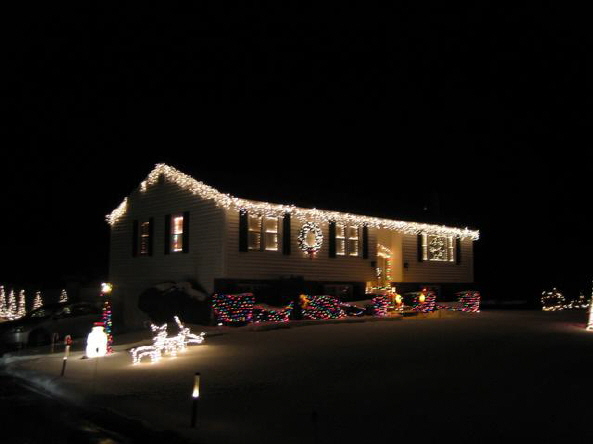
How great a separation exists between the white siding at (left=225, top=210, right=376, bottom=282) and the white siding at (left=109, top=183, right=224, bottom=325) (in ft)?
1.59

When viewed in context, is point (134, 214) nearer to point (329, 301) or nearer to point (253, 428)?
point (329, 301)

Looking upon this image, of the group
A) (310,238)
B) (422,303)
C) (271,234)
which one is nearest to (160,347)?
(271,234)

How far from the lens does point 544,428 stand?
8039mm

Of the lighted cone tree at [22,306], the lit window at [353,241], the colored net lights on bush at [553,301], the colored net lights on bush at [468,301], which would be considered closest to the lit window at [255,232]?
the lit window at [353,241]

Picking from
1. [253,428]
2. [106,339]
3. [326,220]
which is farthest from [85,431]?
[326,220]

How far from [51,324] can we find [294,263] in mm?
9397

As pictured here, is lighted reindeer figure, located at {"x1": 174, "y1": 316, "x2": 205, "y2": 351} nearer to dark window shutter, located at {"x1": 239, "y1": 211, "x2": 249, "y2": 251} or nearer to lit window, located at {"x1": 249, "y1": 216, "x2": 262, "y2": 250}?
dark window shutter, located at {"x1": 239, "y1": 211, "x2": 249, "y2": 251}

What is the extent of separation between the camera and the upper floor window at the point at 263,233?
24.1 m

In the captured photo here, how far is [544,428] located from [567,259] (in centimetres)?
4160

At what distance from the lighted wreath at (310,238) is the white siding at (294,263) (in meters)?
0.21

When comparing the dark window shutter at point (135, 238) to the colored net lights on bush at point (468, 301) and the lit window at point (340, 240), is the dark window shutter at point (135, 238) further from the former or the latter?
the colored net lights on bush at point (468, 301)

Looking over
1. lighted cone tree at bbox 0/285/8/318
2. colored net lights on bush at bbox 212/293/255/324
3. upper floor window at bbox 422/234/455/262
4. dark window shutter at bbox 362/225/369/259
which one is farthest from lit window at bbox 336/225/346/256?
lighted cone tree at bbox 0/285/8/318

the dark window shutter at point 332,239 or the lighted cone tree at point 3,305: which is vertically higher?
the dark window shutter at point 332,239

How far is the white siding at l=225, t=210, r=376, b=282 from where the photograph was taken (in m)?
23.2
